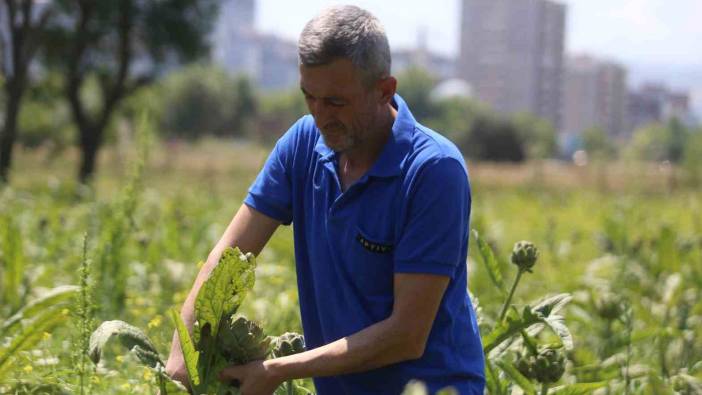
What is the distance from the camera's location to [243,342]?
7.41 ft

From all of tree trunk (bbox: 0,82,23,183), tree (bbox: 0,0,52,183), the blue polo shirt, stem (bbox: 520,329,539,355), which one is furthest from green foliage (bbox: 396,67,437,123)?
the blue polo shirt

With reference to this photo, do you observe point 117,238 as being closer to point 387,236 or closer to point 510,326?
point 510,326

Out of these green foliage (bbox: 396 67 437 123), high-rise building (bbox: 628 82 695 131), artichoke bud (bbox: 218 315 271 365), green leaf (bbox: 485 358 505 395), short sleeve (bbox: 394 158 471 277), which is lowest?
high-rise building (bbox: 628 82 695 131)

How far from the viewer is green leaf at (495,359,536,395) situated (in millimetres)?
2828

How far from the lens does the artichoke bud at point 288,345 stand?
2.46 m

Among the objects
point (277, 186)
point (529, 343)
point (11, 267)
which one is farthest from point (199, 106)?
point (277, 186)

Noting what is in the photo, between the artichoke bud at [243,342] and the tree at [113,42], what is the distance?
702 inches

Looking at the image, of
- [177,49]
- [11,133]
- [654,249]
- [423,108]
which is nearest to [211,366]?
[654,249]

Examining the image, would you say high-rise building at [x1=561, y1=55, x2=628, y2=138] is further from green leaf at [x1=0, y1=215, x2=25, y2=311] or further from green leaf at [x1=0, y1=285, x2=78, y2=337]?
green leaf at [x1=0, y1=285, x2=78, y2=337]

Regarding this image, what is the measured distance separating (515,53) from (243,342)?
108580mm

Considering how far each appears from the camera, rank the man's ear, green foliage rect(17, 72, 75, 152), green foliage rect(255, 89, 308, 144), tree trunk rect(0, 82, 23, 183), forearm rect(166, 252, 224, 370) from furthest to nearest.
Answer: green foliage rect(255, 89, 308, 144) < green foliage rect(17, 72, 75, 152) < tree trunk rect(0, 82, 23, 183) < forearm rect(166, 252, 224, 370) < the man's ear

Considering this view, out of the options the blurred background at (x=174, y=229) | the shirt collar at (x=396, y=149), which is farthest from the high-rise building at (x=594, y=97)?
the shirt collar at (x=396, y=149)

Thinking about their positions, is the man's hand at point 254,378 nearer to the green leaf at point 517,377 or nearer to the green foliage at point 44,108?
the green leaf at point 517,377

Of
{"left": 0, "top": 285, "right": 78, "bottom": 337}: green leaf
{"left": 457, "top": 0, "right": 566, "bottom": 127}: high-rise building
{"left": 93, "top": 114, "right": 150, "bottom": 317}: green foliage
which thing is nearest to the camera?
{"left": 0, "top": 285, "right": 78, "bottom": 337}: green leaf
